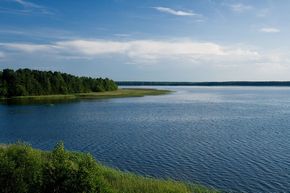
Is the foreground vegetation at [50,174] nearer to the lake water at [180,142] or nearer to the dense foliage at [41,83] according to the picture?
the lake water at [180,142]

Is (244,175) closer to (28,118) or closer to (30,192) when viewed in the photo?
(30,192)

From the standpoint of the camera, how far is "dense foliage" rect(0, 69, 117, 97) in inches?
5433

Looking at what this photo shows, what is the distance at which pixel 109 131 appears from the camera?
59.4 m

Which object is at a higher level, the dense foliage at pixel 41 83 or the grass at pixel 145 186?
the dense foliage at pixel 41 83

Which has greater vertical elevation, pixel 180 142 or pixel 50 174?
pixel 50 174

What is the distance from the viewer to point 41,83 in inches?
5812

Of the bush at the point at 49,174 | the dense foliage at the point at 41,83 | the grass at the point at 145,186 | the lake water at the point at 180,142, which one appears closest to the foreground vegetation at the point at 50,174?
the bush at the point at 49,174

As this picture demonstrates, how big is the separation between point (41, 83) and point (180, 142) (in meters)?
109

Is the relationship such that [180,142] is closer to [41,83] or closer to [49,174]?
[49,174]

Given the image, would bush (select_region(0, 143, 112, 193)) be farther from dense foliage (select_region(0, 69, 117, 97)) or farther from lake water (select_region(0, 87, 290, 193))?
dense foliage (select_region(0, 69, 117, 97))

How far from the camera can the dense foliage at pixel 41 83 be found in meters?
138

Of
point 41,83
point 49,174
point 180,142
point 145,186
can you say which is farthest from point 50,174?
point 41,83

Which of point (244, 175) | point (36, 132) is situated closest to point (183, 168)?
point (244, 175)

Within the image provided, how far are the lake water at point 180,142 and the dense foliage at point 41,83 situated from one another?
5695cm
